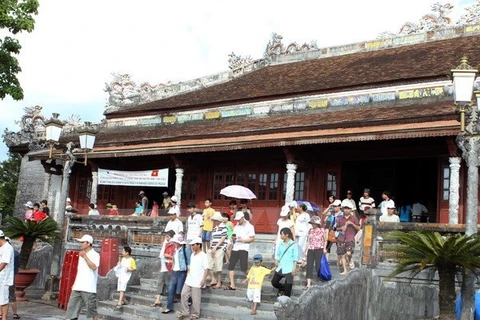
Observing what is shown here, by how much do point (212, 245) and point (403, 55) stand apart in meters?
13.8

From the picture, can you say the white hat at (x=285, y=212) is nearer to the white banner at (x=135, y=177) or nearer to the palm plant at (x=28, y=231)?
the palm plant at (x=28, y=231)

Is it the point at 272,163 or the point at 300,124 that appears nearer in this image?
the point at 300,124

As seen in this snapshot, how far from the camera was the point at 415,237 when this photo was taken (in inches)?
389

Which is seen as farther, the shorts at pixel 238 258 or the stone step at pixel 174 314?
the shorts at pixel 238 258

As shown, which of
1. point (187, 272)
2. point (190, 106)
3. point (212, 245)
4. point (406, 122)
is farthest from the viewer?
point (190, 106)

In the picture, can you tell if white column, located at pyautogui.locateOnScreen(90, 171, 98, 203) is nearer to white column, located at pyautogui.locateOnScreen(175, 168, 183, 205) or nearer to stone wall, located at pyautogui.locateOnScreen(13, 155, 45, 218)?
white column, located at pyautogui.locateOnScreen(175, 168, 183, 205)

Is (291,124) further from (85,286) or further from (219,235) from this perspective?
(85,286)

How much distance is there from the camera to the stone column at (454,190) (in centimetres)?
1630

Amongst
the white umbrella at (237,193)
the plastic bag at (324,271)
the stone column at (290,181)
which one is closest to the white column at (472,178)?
the plastic bag at (324,271)

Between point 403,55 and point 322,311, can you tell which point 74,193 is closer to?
point 403,55

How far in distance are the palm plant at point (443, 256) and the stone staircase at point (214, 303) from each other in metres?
2.14

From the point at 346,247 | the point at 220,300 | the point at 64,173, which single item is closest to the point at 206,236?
the point at 220,300

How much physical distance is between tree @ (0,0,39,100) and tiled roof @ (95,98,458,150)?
7.66m

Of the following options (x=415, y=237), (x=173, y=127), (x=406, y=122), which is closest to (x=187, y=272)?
(x=415, y=237)
